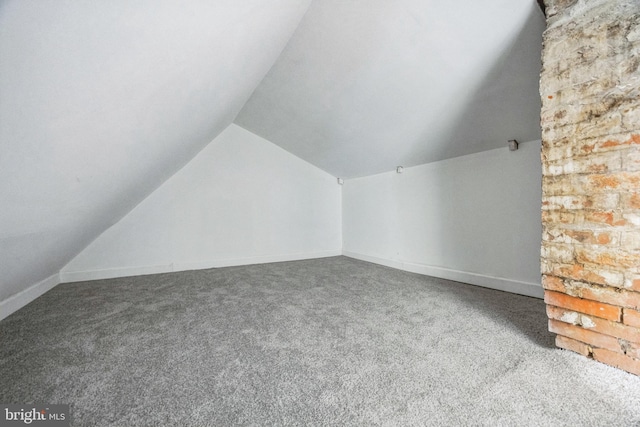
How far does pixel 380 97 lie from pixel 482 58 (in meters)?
0.87

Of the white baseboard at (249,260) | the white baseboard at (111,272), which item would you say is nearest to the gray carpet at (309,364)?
the white baseboard at (111,272)

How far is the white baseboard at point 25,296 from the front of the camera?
2179 millimetres

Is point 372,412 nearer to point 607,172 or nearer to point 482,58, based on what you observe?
point 607,172

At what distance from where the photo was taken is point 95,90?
1.04 metres

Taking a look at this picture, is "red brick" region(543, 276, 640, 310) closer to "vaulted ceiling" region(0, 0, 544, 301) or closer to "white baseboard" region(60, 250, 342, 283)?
"vaulted ceiling" region(0, 0, 544, 301)

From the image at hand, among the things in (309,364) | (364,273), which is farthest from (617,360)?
(364,273)

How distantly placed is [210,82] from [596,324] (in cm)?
269

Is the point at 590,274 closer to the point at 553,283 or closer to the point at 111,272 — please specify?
the point at 553,283

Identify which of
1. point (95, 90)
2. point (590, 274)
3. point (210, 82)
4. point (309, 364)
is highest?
point (210, 82)

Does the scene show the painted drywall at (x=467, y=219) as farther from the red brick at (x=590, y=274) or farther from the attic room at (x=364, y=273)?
the red brick at (x=590, y=274)

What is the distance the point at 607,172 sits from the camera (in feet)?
4.25

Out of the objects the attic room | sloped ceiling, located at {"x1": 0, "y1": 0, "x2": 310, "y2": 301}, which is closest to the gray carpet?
the attic room

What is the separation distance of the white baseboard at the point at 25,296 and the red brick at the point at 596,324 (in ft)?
12.5

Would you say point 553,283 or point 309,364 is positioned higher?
point 553,283
